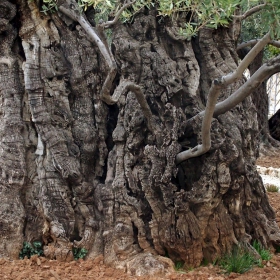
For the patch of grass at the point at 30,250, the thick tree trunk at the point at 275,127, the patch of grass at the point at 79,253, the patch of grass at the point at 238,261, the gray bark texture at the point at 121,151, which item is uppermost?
the thick tree trunk at the point at 275,127

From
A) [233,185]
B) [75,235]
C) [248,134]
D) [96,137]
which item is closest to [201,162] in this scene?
[233,185]

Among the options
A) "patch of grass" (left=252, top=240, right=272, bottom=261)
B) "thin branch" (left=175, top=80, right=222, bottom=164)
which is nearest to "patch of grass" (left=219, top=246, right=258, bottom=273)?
"patch of grass" (left=252, top=240, right=272, bottom=261)

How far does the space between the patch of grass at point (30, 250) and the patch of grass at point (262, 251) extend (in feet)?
6.26

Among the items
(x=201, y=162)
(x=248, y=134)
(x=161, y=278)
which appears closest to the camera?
(x=161, y=278)

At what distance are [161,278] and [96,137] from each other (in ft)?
4.46

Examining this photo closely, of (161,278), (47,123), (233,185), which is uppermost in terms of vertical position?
(47,123)

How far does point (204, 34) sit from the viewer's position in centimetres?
436

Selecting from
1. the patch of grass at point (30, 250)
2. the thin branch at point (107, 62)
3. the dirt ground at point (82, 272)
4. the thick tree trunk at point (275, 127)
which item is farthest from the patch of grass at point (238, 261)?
the thick tree trunk at point (275, 127)

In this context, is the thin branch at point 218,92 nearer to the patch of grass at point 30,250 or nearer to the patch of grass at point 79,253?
the patch of grass at point 79,253

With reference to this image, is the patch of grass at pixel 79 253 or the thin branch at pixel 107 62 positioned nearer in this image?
the thin branch at pixel 107 62

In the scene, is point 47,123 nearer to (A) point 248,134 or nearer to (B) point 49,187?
(B) point 49,187

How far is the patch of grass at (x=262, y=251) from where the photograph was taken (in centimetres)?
420

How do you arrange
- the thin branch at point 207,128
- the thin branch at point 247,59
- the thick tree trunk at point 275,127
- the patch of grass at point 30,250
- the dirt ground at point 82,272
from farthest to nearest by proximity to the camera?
the thick tree trunk at point 275,127 < the patch of grass at point 30,250 < the dirt ground at point 82,272 < the thin branch at point 207,128 < the thin branch at point 247,59

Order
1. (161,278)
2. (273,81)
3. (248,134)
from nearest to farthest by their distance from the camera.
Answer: (161,278), (248,134), (273,81)
